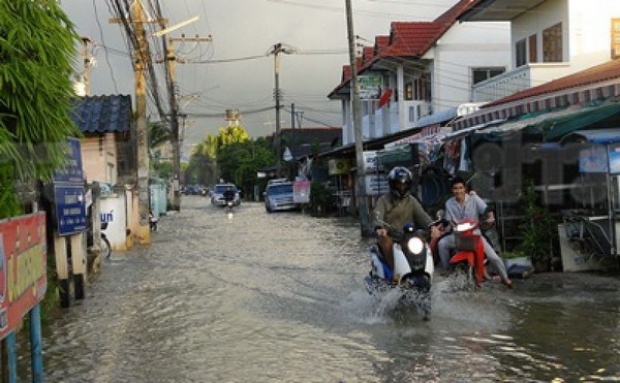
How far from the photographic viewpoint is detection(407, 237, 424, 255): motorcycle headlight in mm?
7992

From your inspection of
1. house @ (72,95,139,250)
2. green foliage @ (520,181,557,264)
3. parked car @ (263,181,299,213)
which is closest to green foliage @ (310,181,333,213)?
parked car @ (263,181,299,213)

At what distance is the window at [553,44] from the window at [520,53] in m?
1.27

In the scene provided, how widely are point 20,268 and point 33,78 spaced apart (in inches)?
44.8

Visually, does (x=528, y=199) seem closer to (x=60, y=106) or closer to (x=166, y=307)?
(x=166, y=307)

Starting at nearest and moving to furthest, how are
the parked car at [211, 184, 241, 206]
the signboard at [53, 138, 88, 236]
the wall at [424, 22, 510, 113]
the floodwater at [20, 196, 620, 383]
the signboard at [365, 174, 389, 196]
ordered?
1. the floodwater at [20, 196, 620, 383]
2. the signboard at [53, 138, 88, 236]
3. the signboard at [365, 174, 389, 196]
4. the wall at [424, 22, 510, 113]
5. the parked car at [211, 184, 241, 206]

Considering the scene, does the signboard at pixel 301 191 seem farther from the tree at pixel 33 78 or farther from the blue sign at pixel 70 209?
the tree at pixel 33 78

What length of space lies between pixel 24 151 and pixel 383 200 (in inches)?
194

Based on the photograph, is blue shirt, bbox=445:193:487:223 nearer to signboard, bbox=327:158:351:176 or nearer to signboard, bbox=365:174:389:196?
signboard, bbox=365:174:389:196

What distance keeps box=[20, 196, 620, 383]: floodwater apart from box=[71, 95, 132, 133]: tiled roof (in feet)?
16.9

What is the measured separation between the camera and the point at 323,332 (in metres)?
7.99

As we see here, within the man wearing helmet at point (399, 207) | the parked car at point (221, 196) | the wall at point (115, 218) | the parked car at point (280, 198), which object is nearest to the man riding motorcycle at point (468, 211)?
the man wearing helmet at point (399, 207)

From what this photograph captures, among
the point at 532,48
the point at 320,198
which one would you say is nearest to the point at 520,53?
the point at 532,48

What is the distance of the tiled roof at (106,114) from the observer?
682 inches

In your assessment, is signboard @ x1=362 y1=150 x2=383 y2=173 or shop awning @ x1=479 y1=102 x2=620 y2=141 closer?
shop awning @ x1=479 y1=102 x2=620 y2=141
